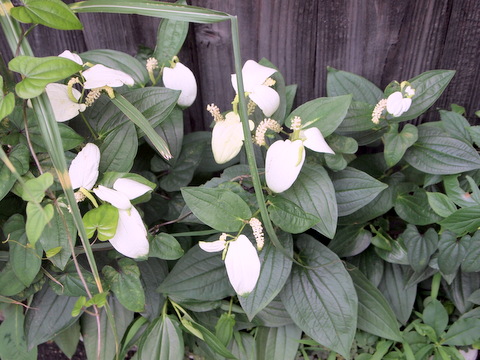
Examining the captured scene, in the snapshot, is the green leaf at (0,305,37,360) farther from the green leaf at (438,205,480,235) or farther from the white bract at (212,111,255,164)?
the green leaf at (438,205,480,235)

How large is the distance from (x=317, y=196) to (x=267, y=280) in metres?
0.21

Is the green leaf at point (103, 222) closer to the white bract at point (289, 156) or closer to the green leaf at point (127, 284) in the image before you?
the green leaf at point (127, 284)

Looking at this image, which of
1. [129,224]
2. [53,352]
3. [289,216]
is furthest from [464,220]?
[53,352]

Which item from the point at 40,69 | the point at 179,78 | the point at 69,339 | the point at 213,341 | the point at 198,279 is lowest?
the point at 69,339

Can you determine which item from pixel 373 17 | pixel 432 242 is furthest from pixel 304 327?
pixel 373 17

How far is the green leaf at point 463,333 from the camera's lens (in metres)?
1.07

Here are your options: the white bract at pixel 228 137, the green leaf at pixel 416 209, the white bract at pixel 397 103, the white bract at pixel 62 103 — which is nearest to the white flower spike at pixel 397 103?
the white bract at pixel 397 103

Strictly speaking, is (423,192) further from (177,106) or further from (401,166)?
(177,106)

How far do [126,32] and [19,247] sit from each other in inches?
22.6

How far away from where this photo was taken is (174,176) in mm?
1104

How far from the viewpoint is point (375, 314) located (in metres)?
1.07

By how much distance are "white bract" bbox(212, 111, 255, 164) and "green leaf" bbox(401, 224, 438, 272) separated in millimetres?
508

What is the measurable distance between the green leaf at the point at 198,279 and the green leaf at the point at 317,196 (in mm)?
252

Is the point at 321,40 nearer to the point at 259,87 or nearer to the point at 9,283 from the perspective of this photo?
the point at 259,87
